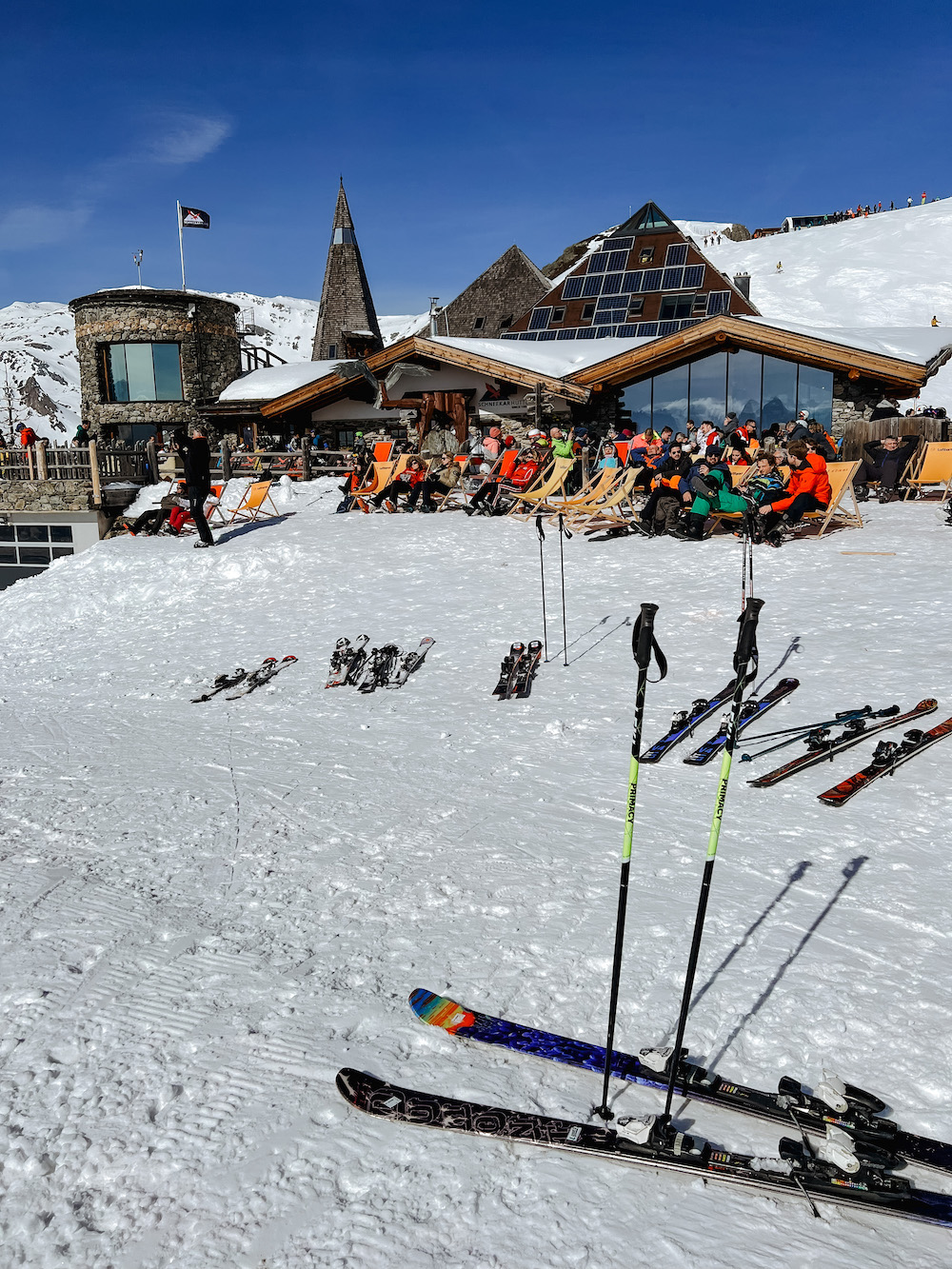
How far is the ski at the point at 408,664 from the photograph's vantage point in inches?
316

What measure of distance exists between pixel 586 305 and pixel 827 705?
22.2m

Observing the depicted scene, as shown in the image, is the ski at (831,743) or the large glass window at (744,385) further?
the large glass window at (744,385)

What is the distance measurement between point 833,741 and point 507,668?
3.00 metres

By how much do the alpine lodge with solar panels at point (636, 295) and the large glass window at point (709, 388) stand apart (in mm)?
5634

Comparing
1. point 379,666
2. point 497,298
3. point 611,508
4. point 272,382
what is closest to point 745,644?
point 379,666

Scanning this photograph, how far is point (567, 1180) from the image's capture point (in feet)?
8.16

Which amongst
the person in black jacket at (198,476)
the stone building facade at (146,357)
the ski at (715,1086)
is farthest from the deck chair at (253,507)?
the stone building facade at (146,357)

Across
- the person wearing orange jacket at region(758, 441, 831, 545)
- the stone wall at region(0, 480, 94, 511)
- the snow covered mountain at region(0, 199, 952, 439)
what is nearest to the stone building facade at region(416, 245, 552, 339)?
the snow covered mountain at region(0, 199, 952, 439)

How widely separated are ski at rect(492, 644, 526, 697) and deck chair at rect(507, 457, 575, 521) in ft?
17.6

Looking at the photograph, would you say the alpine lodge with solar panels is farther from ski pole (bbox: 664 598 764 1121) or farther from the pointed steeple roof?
ski pole (bbox: 664 598 764 1121)

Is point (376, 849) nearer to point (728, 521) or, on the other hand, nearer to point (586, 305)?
point (728, 521)

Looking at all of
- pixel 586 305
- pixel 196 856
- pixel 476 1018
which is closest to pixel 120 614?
pixel 196 856

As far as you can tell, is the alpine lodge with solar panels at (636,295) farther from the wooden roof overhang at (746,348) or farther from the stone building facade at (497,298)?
the stone building facade at (497,298)

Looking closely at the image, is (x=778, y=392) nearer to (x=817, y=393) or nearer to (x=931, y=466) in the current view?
(x=817, y=393)
